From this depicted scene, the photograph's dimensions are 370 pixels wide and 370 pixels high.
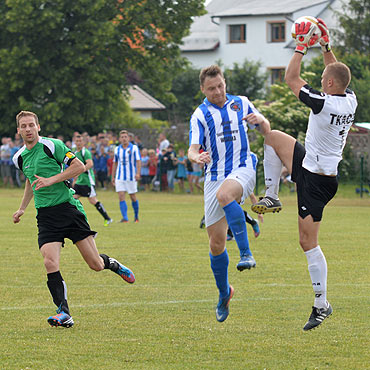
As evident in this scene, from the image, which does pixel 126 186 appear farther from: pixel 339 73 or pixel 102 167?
pixel 339 73

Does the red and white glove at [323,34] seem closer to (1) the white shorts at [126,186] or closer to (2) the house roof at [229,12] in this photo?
(1) the white shorts at [126,186]

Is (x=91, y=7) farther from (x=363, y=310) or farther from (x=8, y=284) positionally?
(x=363, y=310)

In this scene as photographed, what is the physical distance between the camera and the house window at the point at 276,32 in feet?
209

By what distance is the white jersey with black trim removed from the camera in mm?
7539

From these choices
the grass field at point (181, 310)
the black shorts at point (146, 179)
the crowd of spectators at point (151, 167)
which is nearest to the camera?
the grass field at point (181, 310)

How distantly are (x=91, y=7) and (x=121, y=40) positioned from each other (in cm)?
311

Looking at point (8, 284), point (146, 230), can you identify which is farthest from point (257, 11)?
point (8, 284)

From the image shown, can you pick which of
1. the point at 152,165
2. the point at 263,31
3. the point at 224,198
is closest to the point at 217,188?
the point at 224,198

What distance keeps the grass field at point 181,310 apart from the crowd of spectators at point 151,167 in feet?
46.8

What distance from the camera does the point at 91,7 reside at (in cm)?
3641

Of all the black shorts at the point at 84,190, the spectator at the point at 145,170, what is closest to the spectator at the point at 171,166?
the spectator at the point at 145,170

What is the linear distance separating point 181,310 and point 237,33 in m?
58.4

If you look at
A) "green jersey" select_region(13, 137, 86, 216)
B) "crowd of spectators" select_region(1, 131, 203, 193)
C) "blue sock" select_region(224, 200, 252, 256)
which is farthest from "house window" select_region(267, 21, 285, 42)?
"blue sock" select_region(224, 200, 252, 256)

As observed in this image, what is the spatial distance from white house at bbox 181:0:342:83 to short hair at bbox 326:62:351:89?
53.8 metres
